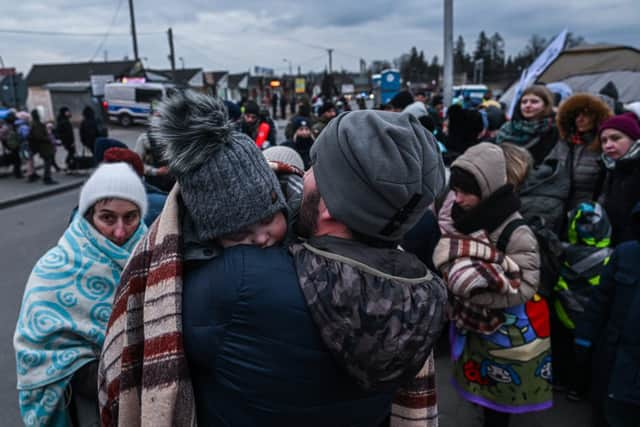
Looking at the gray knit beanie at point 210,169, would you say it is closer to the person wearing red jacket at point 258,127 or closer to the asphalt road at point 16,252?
the asphalt road at point 16,252

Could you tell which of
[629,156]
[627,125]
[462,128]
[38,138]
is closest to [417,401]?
[629,156]

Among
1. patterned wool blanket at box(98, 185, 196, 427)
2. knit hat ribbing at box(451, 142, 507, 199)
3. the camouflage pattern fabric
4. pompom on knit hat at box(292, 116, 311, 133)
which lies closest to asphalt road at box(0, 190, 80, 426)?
patterned wool blanket at box(98, 185, 196, 427)

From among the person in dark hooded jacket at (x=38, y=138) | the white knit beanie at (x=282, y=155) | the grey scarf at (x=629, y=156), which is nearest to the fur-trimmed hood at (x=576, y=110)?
the grey scarf at (x=629, y=156)

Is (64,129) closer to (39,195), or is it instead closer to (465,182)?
(39,195)

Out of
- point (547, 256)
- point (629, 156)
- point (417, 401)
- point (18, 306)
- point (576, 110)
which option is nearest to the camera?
point (417, 401)

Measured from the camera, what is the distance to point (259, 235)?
1.06 meters

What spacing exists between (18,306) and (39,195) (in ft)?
22.3

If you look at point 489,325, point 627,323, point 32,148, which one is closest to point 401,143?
point 489,325

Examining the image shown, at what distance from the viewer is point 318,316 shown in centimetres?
93

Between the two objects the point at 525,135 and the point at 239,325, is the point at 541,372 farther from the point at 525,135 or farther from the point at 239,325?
the point at 525,135

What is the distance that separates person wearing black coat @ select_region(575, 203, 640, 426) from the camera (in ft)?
7.21

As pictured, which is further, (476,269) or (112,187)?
(476,269)

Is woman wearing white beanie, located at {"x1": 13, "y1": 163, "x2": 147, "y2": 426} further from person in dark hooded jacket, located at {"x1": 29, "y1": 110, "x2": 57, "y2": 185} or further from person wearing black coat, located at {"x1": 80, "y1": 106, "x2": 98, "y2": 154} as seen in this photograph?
person wearing black coat, located at {"x1": 80, "y1": 106, "x2": 98, "y2": 154}

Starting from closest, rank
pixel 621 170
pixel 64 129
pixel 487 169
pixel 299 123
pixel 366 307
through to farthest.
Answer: pixel 366 307
pixel 487 169
pixel 621 170
pixel 299 123
pixel 64 129
